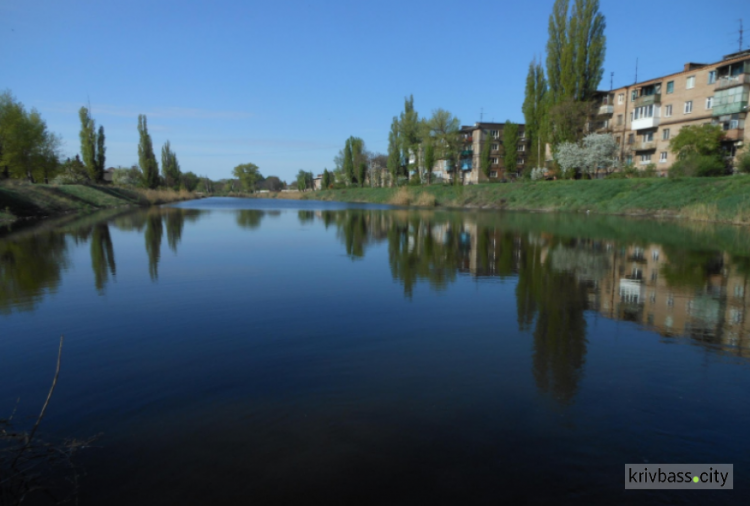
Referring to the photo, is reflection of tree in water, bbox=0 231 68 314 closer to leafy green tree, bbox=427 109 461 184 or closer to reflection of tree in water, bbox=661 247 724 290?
reflection of tree in water, bbox=661 247 724 290

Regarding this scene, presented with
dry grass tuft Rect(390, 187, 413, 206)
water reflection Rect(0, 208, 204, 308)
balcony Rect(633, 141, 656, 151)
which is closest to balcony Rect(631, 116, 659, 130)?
balcony Rect(633, 141, 656, 151)

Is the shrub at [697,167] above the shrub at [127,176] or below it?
below

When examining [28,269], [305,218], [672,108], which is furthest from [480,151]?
[28,269]

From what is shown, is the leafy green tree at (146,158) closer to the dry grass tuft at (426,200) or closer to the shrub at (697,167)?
the dry grass tuft at (426,200)

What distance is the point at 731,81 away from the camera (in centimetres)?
4169

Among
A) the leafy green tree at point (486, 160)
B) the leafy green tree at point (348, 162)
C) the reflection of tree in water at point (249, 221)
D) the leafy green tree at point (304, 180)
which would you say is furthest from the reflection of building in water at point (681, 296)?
the leafy green tree at point (304, 180)

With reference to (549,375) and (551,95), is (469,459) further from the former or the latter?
(551,95)

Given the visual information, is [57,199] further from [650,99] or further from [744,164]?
[650,99]

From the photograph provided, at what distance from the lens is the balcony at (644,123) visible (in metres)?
48.8

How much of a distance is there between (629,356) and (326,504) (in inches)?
168

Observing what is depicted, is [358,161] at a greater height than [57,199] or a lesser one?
greater

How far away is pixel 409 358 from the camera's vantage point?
5699 millimetres

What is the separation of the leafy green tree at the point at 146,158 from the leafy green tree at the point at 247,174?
80.3 m

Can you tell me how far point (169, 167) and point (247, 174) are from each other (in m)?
64.6
